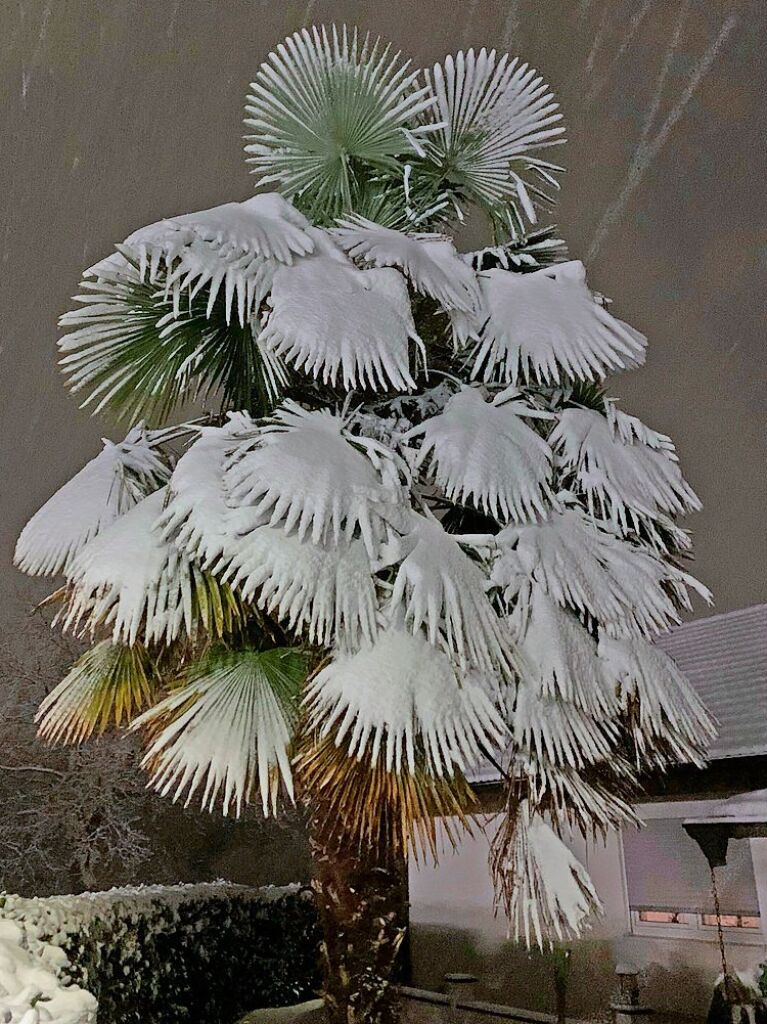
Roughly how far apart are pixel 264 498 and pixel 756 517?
37.7 metres

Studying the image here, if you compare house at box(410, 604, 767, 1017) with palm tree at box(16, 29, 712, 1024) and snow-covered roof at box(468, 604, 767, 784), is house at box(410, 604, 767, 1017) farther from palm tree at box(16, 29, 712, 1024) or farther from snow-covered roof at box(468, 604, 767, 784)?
palm tree at box(16, 29, 712, 1024)

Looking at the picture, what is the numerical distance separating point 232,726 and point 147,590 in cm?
64

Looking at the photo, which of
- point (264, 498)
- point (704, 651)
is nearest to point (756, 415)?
point (704, 651)

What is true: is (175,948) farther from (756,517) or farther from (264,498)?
(756,517)

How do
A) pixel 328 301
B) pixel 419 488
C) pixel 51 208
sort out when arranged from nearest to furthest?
pixel 328 301 → pixel 419 488 → pixel 51 208

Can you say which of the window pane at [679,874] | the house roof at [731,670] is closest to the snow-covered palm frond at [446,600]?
the house roof at [731,670]

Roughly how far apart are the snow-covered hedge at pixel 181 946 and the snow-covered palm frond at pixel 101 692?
183cm

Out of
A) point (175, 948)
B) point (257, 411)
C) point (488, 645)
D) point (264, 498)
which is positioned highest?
point (257, 411)

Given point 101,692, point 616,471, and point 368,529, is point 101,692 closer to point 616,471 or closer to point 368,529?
point 368,529

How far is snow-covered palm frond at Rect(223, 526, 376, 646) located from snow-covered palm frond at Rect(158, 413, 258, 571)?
6cm

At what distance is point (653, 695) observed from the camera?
3.69m

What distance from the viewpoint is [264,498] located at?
10.4 feet

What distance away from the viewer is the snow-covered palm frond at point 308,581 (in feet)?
10.2

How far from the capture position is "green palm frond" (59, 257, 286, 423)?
4359 millimetres
